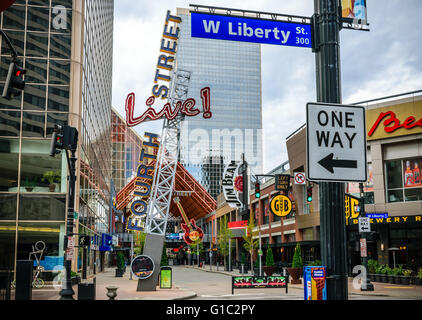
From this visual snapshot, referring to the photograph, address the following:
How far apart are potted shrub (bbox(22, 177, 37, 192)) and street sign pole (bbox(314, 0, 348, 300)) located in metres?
30.6

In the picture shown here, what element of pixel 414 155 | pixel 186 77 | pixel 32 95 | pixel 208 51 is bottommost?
pixel 414 155

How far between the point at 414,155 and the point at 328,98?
114ft

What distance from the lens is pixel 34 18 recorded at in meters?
34.6

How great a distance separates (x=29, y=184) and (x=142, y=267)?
421 inches

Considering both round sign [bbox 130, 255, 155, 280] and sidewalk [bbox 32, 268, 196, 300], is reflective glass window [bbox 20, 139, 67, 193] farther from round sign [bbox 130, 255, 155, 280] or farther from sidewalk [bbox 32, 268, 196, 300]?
round sign [bbox 130, 255, 155, 280]

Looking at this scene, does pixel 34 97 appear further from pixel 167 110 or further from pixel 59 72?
pixel 167 110

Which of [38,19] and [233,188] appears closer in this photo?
[38,19]

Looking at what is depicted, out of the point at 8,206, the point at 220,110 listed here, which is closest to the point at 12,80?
the point at 8,206

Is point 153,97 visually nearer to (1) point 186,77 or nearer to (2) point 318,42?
(1) point 186,77

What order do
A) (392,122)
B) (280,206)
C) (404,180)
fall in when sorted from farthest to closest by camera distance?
1. (280,206)
2. (392,122)
3. (404,180)

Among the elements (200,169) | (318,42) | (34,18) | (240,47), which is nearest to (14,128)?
(34,18)

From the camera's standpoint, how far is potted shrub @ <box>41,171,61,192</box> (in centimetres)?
3322

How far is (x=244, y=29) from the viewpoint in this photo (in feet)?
18.7

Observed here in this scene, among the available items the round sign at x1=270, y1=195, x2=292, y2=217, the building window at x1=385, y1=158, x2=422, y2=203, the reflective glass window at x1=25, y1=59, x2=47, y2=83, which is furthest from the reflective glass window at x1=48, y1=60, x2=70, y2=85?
the building window at x1=385, y1=158, x2=422, y2=203
